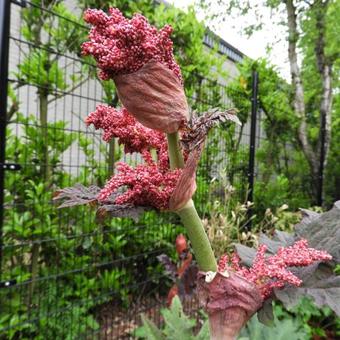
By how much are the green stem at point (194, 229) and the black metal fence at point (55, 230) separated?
190 centimetres

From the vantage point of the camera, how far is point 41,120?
3.24 meters

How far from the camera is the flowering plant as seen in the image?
1.45ft

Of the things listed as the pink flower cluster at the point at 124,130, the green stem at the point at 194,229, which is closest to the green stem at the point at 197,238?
the green stem at the point at 194,229

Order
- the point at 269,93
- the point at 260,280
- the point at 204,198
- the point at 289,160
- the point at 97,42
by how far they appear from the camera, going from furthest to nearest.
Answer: the point at 289,160 < the point at 269,93 < the point at 204,198 < the point at 260,280 < the point at 97,42

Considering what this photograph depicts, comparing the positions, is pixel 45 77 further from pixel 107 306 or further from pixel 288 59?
pixel 288 59

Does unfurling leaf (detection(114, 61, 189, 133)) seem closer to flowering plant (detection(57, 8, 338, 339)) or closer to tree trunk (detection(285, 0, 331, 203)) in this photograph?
flowering plant (detection(57, 8, 338, 339))

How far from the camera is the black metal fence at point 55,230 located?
2.69 metres

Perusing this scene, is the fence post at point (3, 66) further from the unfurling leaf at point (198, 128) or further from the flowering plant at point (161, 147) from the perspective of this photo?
the unfurling leaf at point (198, 128)

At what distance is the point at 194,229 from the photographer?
0.56 meters

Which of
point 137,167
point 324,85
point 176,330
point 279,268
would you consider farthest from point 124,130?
point 324,85

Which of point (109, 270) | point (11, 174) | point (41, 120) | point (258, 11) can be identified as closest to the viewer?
point (11, 174)

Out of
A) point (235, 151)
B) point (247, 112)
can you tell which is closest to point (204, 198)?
point (235, 151)

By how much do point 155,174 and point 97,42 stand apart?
0.18m

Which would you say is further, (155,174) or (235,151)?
(235,151)
